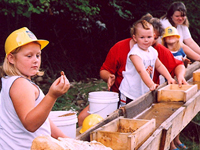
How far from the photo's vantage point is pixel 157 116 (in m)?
3.43

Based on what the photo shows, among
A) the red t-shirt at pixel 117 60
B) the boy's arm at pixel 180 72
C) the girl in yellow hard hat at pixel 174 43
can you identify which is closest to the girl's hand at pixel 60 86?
the red t-shirt at pixel 117 60

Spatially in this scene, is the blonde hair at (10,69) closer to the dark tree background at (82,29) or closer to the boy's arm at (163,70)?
the boy's arm at (163,70)

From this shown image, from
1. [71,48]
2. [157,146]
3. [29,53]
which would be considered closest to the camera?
[29,53]

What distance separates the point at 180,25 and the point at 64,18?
14.4 feet

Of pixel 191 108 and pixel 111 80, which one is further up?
pixel 111 80

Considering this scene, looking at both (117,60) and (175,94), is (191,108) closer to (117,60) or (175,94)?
(175,94)

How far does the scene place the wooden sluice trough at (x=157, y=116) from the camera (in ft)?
7.45

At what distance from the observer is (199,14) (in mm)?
9555

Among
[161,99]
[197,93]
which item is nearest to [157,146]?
[161,99]

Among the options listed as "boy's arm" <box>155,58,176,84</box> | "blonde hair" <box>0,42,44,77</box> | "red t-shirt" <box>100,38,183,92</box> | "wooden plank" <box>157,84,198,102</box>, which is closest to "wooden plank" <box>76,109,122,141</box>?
"blonde hair" <box>0,42,44,77</box>

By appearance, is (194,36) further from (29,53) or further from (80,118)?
(29,53)

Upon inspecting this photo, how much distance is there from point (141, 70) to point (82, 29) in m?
6.27

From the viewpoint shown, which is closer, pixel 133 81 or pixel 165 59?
pixel 133 81

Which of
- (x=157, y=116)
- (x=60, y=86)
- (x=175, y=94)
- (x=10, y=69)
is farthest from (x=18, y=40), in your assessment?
(x=175, y=94)
